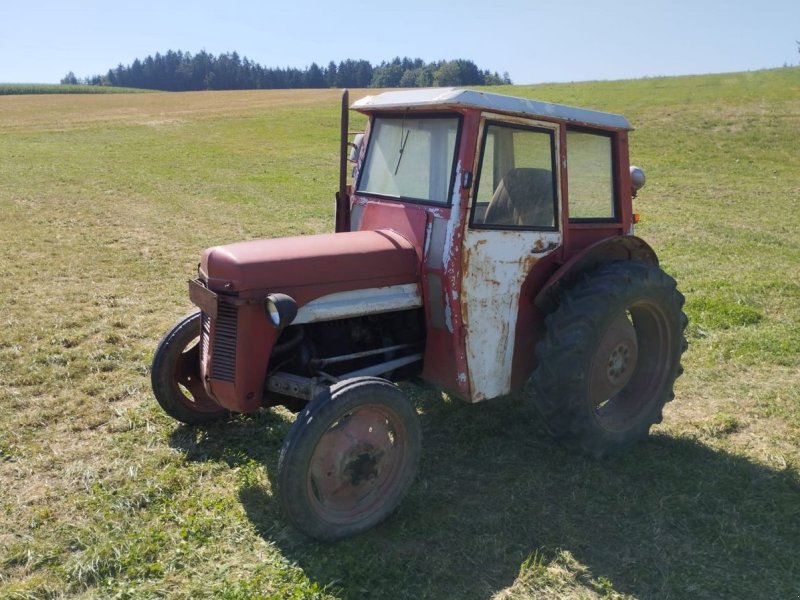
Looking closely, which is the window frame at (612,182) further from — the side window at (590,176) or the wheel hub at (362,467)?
the wheel hub at (362,467)

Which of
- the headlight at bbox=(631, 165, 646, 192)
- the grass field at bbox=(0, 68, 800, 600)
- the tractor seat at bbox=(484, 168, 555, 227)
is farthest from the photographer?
the headlight at bbox=(631, 165, 646, 192)

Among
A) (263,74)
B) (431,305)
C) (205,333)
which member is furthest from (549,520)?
(263,74)

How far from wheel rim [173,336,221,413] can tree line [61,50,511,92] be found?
244 ft

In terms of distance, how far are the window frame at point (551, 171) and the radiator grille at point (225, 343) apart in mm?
1379

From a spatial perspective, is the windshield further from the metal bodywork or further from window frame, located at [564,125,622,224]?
window frame, located at [564,125,622,224]

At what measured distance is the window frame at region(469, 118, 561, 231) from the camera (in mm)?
3795

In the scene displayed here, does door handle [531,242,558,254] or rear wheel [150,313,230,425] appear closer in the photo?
door handle [531,242,558,254]

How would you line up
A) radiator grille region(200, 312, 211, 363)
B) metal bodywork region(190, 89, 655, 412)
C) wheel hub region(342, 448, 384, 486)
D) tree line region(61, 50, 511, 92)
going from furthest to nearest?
1. tree line region(61, 50, 511, 92)
2. radiator grille region(200, 312, 211, 363)
3. metal bodywork region(190, 89, 655, 412)
4. wheel hub region(342, 448, 384, 486)

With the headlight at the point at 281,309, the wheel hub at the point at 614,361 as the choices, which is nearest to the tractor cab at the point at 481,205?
the wheel hub at the point at 614,361

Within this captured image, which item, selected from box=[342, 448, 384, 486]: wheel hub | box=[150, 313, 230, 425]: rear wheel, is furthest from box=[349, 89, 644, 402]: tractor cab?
box=[150, 313, 230, 425]: rear wheel

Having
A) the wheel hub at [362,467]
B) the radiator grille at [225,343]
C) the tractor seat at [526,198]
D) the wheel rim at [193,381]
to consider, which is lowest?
the wheel hub at [362,467]

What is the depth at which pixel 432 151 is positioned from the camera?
3.98 m

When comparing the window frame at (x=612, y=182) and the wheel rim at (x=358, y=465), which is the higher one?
the window frame at (x=612, y=182)

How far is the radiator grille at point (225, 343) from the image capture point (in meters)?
3.57
